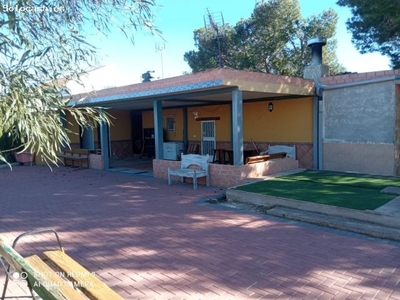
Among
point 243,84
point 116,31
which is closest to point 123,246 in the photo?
point 116,31

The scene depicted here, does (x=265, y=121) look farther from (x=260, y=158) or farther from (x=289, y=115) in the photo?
(x=260, y=158)

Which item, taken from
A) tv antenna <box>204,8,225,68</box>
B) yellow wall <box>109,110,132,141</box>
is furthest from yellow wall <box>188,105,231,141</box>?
tv antenna <box>204,8,225,68</box>

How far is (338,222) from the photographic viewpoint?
5715 millimetres

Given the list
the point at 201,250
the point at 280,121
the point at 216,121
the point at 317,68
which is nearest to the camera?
the point at 201,250

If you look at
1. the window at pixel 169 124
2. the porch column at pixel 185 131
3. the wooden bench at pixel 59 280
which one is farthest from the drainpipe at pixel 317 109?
the wooden bench at pixel 59 280

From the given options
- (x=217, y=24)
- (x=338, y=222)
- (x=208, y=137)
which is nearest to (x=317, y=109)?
(x=208, y=137)

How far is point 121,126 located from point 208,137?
608 cm

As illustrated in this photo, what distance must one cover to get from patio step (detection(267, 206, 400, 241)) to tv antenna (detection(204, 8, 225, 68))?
65.4 feet

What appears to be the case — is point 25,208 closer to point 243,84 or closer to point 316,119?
point 243,84

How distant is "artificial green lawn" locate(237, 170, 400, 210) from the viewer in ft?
21.3

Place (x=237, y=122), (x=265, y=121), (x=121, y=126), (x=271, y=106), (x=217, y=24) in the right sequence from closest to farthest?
(x=237, y=122) → (x=271, y=106) → (x=265, y=121) → (x=121, y=126) → (x=217, y=24)

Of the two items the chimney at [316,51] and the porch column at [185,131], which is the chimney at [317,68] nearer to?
the chimney at [316,51]

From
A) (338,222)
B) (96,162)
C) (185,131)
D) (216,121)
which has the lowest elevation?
(338,222)

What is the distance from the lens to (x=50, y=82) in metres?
3.27
